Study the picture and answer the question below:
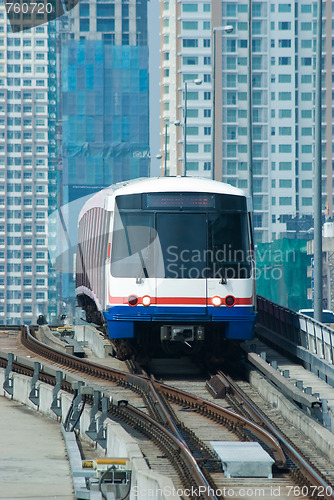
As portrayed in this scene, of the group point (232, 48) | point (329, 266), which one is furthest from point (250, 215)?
point (232, 48)

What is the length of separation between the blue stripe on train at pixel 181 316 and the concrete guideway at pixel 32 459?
2228mm

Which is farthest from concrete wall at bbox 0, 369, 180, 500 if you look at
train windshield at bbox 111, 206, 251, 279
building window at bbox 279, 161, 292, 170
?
building window at bbox 279, 161, 292, 170

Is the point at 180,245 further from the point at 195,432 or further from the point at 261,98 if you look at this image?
the point at 261,98

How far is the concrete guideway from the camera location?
11602 millimetres

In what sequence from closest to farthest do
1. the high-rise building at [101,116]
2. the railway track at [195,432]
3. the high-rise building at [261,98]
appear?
the railway track at [195,432]
the high-rise building at [261,98]
the high-rise building at [101,116]

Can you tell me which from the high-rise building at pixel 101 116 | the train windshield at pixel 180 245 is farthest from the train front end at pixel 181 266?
the high-rise building at pixel 101 116

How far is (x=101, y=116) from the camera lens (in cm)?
16450

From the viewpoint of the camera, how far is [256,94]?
154 meters

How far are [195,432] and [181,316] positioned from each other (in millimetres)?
4604

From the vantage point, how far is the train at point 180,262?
18.2 m

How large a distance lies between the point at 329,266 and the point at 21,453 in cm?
7013

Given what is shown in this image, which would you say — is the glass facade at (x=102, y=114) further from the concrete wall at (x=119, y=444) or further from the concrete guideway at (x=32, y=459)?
the concrete guideway at (x=32, y=459)

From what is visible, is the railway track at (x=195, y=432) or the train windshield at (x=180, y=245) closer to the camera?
the railway track at (x=195, y=432)

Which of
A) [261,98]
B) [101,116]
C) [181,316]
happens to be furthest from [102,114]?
[181,316]
